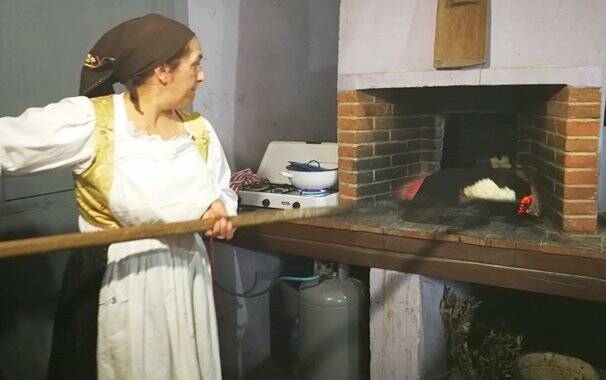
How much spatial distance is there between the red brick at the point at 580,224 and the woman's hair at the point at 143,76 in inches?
67.9

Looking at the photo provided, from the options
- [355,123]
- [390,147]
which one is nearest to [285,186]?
[355,123]

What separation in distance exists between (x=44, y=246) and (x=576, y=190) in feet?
6.67

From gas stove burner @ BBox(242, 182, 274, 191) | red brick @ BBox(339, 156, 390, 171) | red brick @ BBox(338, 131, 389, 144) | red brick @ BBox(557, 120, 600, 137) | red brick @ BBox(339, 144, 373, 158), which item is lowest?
gas stove burner @ BBox(242, 182, 274, 191)

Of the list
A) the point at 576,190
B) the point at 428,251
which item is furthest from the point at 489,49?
the point at 428,251

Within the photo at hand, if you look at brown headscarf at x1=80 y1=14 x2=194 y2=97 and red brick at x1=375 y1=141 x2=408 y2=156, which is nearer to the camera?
brown headscarf at x1=80 y1=14 x2=194 y2=97

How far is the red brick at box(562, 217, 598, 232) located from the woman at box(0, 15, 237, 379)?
150cm

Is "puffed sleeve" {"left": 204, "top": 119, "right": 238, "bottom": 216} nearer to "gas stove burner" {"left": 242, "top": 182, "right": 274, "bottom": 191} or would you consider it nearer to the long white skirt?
the long white skirt

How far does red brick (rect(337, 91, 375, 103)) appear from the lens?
2.71 metres

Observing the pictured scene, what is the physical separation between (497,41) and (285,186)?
53.0 inches

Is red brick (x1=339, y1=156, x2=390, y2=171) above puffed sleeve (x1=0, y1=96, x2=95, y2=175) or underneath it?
underneath

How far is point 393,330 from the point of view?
2395 millimetres

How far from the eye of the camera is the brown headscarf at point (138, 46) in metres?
1.46

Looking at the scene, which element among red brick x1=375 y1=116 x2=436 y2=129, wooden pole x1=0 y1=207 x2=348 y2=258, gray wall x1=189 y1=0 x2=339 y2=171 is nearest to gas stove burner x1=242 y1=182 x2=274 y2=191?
gray wall x1=189 y1=0 x2=339 y2=171

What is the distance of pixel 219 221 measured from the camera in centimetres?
156
